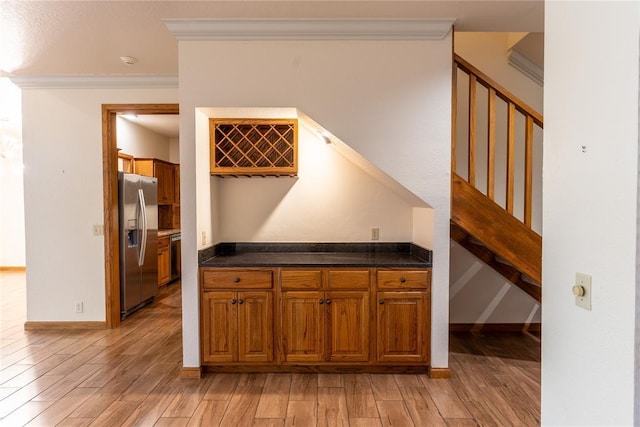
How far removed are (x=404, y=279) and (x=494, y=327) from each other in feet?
5.58

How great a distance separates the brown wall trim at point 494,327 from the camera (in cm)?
377

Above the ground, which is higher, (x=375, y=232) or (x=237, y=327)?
(x=375, y=232)

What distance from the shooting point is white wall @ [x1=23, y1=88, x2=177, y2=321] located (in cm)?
387

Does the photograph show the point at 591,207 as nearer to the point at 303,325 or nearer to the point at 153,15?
the point at 303,325

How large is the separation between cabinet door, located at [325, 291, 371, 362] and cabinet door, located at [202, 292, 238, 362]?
745mm

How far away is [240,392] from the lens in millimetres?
2578

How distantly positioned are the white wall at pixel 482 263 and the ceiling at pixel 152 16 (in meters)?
0.94

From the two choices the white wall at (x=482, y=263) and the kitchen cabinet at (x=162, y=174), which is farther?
the kitchen cabinet at (x=162, y=174)

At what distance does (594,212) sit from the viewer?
1056 millimetres

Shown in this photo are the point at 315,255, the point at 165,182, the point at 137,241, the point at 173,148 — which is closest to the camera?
the point at 315,255

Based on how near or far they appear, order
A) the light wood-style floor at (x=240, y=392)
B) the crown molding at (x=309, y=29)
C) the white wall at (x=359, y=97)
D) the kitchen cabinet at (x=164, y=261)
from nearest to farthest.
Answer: the light wood-style floor at (x=240, y=392), the crown molding at (x=309, y=29), the white wall at (x=359, y=97), the kitchen cabinet at (x=164, y=261)

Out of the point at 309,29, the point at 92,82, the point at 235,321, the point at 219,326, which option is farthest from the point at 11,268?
the point at 309,29

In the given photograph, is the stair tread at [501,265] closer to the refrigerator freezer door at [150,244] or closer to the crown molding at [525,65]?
the crown molding at [525,65]

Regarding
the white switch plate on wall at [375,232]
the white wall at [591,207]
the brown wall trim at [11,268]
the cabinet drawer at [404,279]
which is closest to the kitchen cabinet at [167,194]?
the brown wall trim at [11,268]
